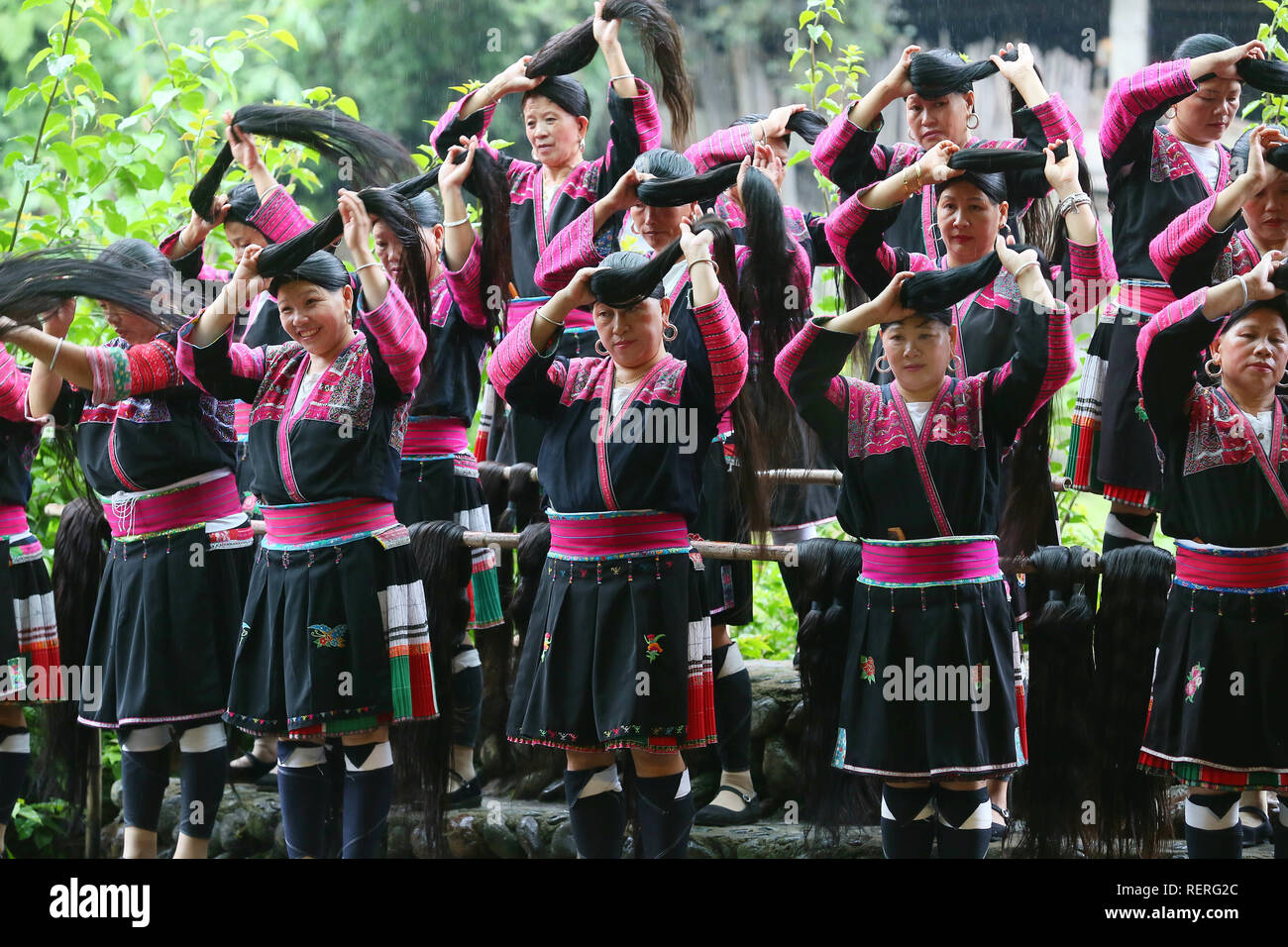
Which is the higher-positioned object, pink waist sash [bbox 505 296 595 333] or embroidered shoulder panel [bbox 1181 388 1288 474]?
pink waist sash [bbox 505 296 595 333]

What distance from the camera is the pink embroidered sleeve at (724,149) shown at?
12.9 ft

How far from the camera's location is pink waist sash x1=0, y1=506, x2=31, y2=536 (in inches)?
164

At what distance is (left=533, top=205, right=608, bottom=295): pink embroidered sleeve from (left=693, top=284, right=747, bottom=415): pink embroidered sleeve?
506 mm

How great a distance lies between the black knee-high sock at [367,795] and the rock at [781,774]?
3.69ft

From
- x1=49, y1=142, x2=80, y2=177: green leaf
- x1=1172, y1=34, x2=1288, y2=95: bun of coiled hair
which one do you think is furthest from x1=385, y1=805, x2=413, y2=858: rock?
x1=1172, y1=34, x2=1288, y2=95: bun of coiled hair

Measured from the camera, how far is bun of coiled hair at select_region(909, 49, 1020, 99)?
3.61 meters

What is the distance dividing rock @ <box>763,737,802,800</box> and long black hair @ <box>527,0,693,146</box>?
6.01 ft

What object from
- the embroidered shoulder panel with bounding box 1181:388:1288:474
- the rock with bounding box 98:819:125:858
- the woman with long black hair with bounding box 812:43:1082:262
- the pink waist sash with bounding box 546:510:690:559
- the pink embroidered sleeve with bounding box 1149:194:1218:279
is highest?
the woman with long black hair with bounding box 812:43:1082:262

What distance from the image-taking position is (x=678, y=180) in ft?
11.2

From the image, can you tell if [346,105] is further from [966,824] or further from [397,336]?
[966,824]

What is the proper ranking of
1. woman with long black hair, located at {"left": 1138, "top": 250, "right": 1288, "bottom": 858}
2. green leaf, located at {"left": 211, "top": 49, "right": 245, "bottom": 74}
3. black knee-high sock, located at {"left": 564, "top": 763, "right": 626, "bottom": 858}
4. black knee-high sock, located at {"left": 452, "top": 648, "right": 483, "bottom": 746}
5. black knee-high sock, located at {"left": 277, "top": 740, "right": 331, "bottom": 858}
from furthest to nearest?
1. green leaf, located at {"left": 211, "top": 49, "right": 245, "bottom": 74}
2. black knee-high sock, located at {"left": 452, "top": 648, "right": 483, "bottom": 746}
3. black knee-high sock, located at {"left": 277, "top": 740, "right": 331, "bottom": 858}
4. black knee-high sock, located at {"left": 564, "top": 763, "right": 626, "bottom": 858}
5. woman with long black hair, located at {"left": 1138, "top": 250, "right": 1288, "bottom": 858}

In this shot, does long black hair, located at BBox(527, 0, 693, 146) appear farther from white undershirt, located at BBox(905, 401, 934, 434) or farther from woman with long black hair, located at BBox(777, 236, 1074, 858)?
white undershirt, located at BBox(905, 401, 934, 434)

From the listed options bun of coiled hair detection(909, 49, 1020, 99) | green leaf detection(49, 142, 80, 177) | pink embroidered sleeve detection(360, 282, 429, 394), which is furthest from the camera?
green leaf detection(49, 142, 80, 177)

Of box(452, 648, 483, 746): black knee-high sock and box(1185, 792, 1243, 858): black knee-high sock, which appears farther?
box(452, 648, 483, 746): black knee-high sock
